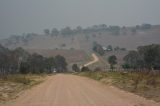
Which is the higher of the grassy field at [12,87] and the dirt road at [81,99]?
the grassy field at [12,87]

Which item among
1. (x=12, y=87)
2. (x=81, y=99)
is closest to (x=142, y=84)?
(x=81, y=99)

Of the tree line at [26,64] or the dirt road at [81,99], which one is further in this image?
the tree line at [26,64]

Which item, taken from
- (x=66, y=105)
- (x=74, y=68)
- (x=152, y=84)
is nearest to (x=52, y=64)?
(x=74, y=68)

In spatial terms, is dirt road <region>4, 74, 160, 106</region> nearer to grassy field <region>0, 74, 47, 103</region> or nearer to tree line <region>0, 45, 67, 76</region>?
grassy field <region>0, 74, 47, 103</region>

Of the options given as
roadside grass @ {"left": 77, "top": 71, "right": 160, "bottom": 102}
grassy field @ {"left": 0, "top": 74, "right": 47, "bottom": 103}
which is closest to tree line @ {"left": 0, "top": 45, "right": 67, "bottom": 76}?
grassy field @ {"left": 0, "top": 74, "right": 47, "bottom": 103}

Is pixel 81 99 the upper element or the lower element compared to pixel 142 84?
lower

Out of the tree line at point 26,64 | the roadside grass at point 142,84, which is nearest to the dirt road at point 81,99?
the roadside grass at point 142,84

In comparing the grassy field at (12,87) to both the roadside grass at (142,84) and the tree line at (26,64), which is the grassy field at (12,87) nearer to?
the roadside grass at (142,84)

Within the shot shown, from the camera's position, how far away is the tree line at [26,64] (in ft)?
433

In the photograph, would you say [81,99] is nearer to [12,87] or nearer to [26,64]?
[12,87]

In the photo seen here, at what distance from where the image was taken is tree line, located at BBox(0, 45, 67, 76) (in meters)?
132

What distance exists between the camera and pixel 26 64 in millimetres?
132625

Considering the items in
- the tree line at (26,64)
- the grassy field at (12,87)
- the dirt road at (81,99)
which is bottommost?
the dirt road at (81,99)

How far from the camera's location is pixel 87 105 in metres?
19.1
